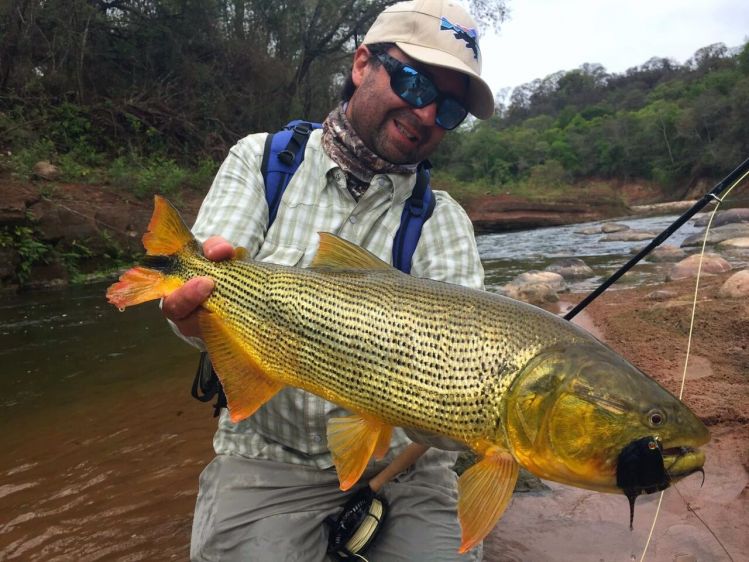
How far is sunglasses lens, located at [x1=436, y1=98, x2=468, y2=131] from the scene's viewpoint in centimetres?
291

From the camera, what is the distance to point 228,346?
2.21m

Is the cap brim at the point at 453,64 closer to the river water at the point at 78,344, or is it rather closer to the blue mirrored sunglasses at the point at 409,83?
the blue mirrored sunglasses at the point at 409,83

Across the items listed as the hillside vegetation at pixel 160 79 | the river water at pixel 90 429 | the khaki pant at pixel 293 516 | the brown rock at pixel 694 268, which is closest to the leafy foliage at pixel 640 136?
the hillside vegetation at pixel 160 79

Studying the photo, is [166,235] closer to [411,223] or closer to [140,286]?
[140,286]

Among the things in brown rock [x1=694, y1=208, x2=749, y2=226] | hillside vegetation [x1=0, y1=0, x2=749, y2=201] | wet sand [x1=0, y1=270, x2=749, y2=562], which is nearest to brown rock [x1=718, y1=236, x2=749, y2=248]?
brown rock [x1=694, y1=208, x2=749, y2=226]

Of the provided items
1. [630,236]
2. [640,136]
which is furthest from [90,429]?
[640,136]

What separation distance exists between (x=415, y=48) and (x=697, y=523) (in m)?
2.84

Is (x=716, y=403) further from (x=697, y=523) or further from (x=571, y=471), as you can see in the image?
(x=571, y=471)

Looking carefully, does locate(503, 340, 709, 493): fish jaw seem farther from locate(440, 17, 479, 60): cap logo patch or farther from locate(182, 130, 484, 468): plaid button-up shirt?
locate(440, 17, 479, 60): cap logo patch

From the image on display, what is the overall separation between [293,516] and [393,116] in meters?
1.98

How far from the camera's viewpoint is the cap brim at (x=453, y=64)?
8.89 ft

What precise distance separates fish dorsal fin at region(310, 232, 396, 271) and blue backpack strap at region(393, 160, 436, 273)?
0.70 meters

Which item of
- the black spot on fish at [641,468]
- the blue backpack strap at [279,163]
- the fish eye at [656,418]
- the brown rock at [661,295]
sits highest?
the blue backpack strap at [279,163]

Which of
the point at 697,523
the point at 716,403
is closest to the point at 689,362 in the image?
the point at 716,403
